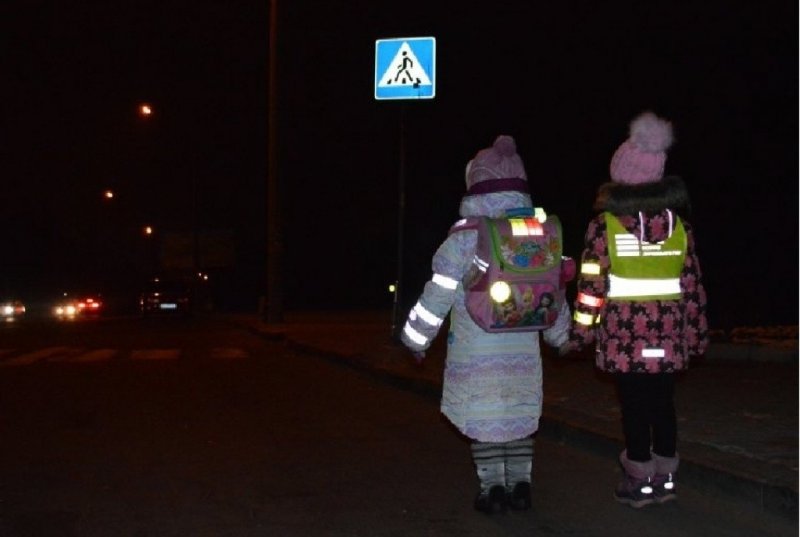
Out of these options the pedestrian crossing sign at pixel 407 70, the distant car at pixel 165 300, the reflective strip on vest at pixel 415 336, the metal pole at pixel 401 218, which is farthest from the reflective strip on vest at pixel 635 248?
the distant car at pixel 165 300

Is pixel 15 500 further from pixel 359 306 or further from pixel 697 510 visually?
pixel 359 306

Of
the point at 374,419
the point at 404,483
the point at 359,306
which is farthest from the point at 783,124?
the point at 359,306

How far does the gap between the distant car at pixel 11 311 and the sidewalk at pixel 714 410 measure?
26392mm

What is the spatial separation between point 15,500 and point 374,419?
174 inches

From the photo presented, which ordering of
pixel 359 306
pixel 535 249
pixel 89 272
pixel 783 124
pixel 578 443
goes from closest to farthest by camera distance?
pixel 535 249 → pixel 578 443 → pixel 783 124 → pixel 359 306 → pixel 89 272

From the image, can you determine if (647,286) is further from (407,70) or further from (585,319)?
(407,70)

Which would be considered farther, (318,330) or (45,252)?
(45,252)

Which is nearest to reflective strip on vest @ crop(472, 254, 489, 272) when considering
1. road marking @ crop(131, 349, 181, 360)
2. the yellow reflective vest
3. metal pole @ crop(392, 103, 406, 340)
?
the yellow reflective vest

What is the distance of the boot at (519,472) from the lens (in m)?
6.43

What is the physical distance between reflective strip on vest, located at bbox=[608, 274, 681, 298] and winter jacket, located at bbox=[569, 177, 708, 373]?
1.8 inches

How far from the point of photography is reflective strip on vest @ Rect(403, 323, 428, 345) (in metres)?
6.25

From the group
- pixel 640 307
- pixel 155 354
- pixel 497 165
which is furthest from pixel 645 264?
pixel 155 354

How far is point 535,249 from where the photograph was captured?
244 inches

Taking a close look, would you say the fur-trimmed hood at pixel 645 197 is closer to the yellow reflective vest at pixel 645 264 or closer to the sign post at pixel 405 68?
the yellow reflective vest at pixel 645 264
